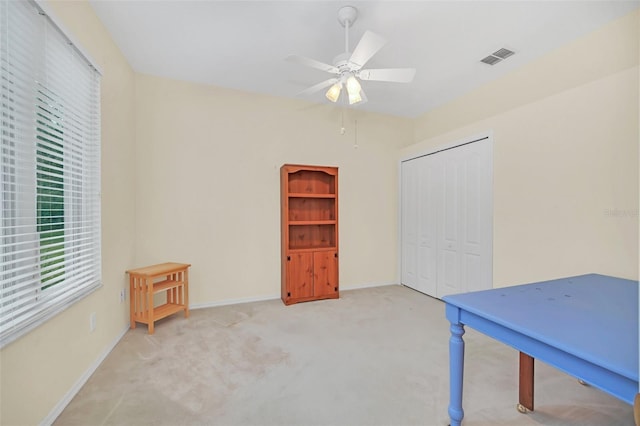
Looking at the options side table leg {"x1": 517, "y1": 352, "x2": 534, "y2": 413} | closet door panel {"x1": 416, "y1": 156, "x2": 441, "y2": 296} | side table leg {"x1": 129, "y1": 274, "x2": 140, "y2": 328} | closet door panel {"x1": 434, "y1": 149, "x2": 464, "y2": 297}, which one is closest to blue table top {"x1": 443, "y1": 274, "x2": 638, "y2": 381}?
side table leg {"x1": 517, "y1": 352, "x2": 534, "y2": 413}

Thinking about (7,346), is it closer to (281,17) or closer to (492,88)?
(281,17)

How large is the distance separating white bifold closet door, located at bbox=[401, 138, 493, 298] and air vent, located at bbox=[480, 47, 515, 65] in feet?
2.70

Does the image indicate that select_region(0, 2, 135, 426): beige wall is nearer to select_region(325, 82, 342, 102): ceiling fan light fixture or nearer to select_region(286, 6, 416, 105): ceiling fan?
select_region(286, 6, 416, 105): ceiling fan

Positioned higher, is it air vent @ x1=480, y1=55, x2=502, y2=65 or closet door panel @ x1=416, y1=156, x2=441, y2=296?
air vent @ x1=480, y1=55, x2=502, y2=65

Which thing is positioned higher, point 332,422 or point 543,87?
point 543,87

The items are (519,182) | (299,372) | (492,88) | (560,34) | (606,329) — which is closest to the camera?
(606,329)

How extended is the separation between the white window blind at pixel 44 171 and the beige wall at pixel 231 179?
1054mm

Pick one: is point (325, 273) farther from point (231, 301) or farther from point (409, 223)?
point (409, 223)

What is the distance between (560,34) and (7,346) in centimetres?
437

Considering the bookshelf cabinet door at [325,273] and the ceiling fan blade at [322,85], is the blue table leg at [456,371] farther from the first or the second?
the bookshelf cabinet door at [325,273]

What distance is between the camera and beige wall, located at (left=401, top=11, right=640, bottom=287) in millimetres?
2102

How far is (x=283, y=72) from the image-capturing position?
3.11m

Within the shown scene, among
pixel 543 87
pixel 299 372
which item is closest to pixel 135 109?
pixel 299 372

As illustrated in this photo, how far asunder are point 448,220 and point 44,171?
380cm
